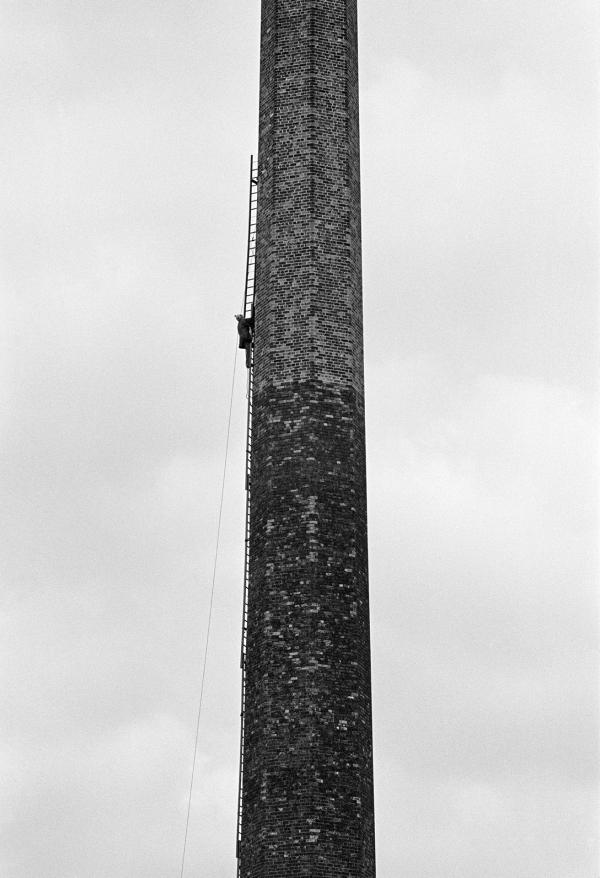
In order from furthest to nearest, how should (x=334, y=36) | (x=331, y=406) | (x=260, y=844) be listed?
(x=334, y=36), (x=331, y=406), (x=260, y=844)

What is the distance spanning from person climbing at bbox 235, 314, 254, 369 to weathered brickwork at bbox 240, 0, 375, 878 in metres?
0.53

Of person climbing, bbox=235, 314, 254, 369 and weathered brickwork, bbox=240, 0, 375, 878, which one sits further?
person climbing, bbox=235, 314, 254, 369

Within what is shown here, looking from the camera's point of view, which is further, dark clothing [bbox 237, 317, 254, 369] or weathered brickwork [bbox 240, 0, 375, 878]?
dark clothing [bbox 237, 317, 254, 369]

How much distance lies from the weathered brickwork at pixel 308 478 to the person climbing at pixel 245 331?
1.75 feet

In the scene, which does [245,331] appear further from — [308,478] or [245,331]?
[308,478]

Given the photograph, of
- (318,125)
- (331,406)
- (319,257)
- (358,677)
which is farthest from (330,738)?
(318,125)

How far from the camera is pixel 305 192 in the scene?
28.9m

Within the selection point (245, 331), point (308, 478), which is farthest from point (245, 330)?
point (308, 478)

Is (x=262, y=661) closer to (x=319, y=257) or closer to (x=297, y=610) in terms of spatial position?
(x=297, y=610)

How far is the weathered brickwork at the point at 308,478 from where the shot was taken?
2609 centimetres

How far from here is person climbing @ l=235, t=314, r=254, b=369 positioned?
29641 mm

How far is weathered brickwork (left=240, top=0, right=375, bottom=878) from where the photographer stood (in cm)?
2609

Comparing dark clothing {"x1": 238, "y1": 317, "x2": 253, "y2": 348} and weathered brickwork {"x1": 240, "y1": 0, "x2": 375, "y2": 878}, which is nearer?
weathered brickwork {"x1": 240, "y1": 0, "x2": 375, "y2": 878}

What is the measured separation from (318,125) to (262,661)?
8.68 meters
